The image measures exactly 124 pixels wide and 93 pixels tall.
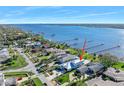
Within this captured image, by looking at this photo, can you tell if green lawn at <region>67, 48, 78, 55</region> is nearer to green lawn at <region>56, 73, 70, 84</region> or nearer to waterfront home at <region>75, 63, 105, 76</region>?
waterfront home at <region>75, 63, 105, 76</region>

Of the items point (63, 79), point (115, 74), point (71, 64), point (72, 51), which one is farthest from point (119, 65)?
point (72, 51)

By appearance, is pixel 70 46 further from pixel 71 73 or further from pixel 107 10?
pixel 107 10

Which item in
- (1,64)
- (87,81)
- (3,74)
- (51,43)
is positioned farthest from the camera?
(51,43)

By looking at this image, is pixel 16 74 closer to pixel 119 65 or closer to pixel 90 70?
pixel 90 70
